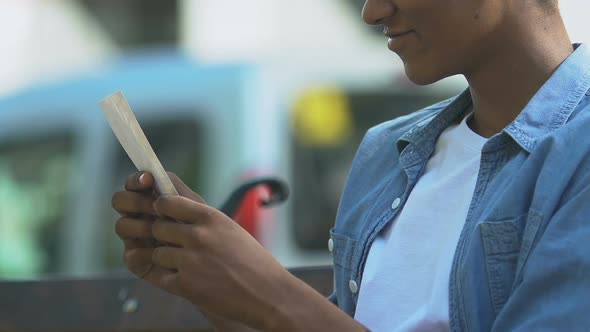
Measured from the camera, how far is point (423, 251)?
215cm

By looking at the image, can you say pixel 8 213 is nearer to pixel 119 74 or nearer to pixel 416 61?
pixel 119 74

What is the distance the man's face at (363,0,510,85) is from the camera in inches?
83.5

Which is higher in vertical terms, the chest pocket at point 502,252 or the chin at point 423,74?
the chin at point 423,74

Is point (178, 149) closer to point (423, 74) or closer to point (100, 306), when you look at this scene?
point (100, 306)

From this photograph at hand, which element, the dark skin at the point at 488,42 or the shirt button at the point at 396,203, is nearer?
the dark skin at the point at 488,42

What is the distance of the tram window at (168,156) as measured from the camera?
6.82 m

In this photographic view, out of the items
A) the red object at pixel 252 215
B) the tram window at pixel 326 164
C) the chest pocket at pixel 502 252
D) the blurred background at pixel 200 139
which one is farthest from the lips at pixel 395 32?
the tram window at pixel 326 164

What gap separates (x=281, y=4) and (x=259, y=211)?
5.32 meters

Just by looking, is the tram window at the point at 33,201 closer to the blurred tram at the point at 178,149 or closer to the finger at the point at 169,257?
the blurred tram at the point at 178,149

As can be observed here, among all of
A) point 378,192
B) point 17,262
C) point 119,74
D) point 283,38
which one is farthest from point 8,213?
point 378,192

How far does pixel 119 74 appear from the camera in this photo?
7684mm

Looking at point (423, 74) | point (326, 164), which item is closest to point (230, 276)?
point (423, 74)

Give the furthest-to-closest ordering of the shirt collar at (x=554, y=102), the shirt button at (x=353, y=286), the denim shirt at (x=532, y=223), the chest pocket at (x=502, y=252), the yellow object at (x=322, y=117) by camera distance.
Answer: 1. the yellow object at (x=322, y=117)
2. the shirt button at (x=353, y=286)
3. the shirt collar at (x=554, y=102)
4. the chest pocket at (x=502, y=252)
5. the denim shirt at (x=532, y=223)

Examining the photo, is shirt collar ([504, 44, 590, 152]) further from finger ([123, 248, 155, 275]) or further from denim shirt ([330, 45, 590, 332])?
finger ([123, 248, 155, 275])
